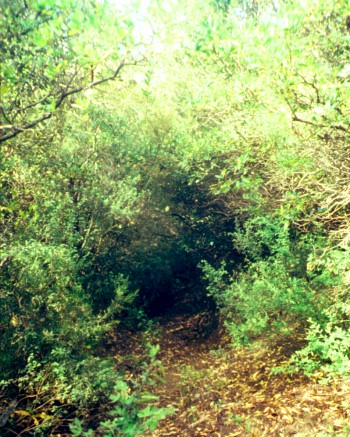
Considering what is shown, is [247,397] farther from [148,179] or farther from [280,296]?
[148,179]

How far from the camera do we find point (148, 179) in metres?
10.2

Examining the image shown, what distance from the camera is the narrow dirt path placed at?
488 centimetres

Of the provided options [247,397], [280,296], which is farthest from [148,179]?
[247,397]

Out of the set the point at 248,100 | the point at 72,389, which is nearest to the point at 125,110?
the point at 248,100

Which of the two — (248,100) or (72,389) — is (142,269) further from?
(248,100)

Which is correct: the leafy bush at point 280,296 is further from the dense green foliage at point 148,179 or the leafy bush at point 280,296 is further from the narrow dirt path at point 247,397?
the narrow dirt path at point 247,397

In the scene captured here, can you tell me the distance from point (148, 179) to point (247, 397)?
19.6 feet

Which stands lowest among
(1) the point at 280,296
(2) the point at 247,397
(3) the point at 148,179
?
(2) the point at 247,397

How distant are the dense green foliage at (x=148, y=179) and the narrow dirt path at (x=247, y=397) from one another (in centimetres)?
37

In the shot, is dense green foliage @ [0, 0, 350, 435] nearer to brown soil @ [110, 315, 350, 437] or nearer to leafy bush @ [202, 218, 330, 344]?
leafy bush @ [202, 218, 330, 344]

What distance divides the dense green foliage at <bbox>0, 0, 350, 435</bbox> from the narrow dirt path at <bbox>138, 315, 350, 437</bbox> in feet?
1.23

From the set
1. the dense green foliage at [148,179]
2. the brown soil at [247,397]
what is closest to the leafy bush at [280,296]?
the dense green foliage at [148,179]

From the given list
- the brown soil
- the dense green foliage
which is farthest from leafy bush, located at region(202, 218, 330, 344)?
the brown soil

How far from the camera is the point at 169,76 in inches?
491
